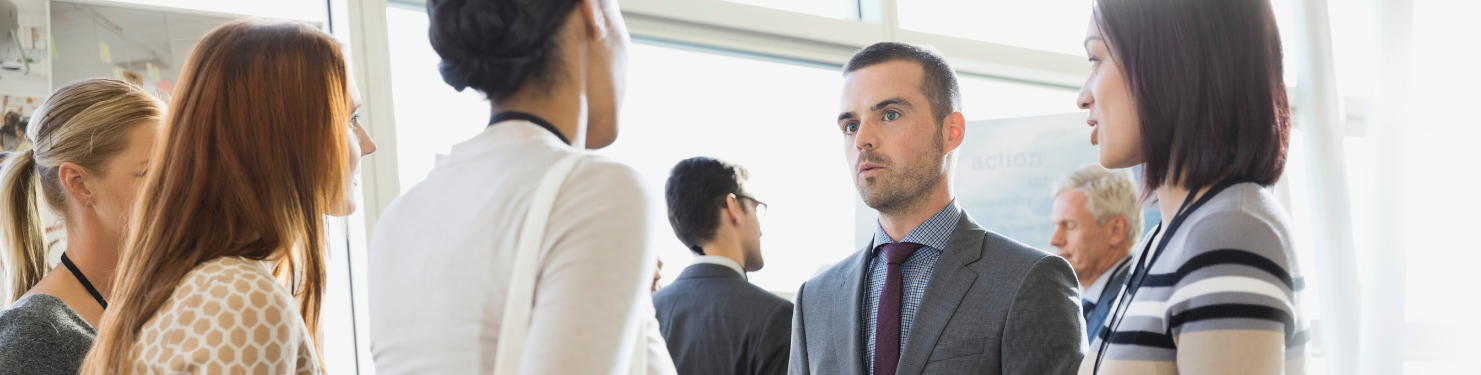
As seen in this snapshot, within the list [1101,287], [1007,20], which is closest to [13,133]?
[1101,287]

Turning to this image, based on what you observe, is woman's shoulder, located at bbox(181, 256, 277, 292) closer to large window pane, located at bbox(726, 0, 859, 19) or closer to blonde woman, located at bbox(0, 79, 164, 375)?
blonde woman, located at bbox(0, 79, 164, 375)

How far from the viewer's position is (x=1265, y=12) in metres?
1.16

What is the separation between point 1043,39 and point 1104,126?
3465 mm

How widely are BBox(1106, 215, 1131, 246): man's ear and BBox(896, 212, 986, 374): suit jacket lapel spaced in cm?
221

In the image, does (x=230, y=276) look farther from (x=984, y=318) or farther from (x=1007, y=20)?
(x=1007, y=20)

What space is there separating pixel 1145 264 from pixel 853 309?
0.78 m

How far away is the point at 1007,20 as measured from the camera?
14.7ft

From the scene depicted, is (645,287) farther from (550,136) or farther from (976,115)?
(976,115)

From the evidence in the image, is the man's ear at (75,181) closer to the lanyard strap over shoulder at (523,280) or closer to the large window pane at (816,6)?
the lanyard strap over shoulder at (523,280)

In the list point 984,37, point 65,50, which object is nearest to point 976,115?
point 984,37

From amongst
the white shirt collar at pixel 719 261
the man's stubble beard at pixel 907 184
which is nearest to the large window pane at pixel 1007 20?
the white shirt collar at pixel 719 261

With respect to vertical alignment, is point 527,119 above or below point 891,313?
above

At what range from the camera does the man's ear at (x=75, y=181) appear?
1608mm

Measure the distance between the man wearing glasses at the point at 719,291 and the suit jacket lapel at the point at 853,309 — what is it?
2.27 feet
